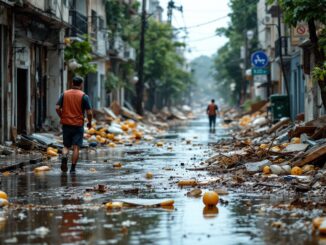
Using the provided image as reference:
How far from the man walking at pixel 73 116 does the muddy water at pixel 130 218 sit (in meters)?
1.85

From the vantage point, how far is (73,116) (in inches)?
622

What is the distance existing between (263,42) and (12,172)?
58014mm

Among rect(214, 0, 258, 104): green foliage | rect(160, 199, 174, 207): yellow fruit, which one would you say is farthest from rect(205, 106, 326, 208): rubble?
rect(214, 0, 258, 104): green foliage

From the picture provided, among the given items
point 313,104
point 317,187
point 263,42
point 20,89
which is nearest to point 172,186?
point 317,187

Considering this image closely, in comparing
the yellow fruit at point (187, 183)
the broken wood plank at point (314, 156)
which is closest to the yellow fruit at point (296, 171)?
the broken wood plank at point (314, 156)

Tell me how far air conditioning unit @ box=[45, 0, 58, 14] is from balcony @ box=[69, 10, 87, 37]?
19.3 ft

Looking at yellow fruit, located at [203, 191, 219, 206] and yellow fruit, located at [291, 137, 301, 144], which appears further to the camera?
yellow fruit, located at [291, 137, 301, 144]

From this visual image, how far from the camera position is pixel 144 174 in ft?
49.4

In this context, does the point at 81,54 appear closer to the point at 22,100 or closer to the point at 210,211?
the point at 22,100

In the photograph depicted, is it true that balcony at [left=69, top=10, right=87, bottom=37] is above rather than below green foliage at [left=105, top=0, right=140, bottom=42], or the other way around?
below

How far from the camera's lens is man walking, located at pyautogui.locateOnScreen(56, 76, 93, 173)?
1578 centimetres

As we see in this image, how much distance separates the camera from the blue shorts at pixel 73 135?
1579 centimetres

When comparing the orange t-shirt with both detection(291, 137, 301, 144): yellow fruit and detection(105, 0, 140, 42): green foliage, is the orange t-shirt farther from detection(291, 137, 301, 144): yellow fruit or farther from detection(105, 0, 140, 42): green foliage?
detection(105, 0, 140, 42): green foliage

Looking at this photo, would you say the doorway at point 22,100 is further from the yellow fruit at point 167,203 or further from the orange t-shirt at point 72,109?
the yellow fruit at point 167,203
